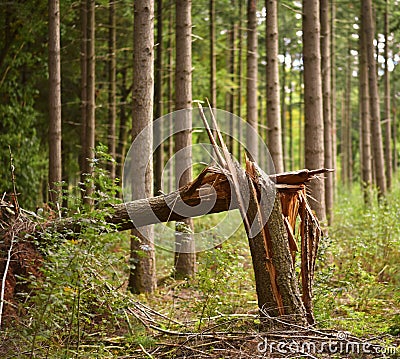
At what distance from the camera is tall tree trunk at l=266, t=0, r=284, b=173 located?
14.5m

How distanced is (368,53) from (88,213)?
1492 centimetres

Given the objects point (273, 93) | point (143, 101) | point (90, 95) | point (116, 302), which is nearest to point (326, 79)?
point (273, 93)

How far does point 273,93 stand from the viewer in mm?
14656

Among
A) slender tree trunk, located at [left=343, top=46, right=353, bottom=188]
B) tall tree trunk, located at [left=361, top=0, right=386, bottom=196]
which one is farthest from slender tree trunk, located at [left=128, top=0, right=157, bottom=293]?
slender tree trunk, located at [left=343, top=46, right=353, bottom=188]

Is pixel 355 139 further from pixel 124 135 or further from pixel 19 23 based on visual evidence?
pixel 19 23

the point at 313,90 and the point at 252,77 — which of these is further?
the point at 252,77

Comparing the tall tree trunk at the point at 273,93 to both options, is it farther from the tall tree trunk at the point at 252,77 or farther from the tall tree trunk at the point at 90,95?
the tall tree trunk at the point at 90,95

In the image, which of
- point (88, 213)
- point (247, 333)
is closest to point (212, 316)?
point (247, 333)

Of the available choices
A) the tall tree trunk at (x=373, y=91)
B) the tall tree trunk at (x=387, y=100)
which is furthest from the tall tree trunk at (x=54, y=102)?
the tall tree trunk at (x=387, y=100)

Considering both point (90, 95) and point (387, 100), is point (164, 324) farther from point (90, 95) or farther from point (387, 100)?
point (387, 100)

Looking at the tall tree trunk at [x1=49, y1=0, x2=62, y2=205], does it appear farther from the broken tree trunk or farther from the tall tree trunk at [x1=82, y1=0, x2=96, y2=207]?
the broken tree trunk

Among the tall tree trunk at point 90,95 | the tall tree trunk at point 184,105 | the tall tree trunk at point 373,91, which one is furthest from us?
the tall tree trunk at point 373,91

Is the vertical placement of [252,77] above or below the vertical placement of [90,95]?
above

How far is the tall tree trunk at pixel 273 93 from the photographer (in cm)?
1446
